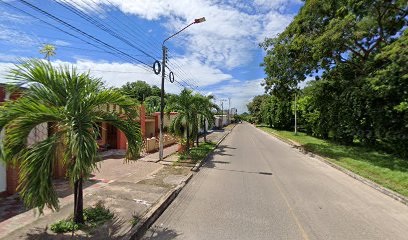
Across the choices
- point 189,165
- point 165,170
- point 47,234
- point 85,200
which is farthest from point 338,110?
point 47,234

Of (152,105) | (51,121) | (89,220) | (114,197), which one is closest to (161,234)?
(89,220)

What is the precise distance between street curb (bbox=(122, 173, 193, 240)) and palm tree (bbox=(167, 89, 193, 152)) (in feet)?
22.3

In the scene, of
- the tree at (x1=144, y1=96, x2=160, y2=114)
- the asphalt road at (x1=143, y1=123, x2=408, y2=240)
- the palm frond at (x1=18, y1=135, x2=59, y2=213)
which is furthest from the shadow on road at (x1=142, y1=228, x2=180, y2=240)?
the tree at (x1=144, y1=96, x2=160, y2=114)

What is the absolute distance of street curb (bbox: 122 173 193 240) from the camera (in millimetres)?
4688

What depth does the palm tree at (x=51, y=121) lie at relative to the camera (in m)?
3.85

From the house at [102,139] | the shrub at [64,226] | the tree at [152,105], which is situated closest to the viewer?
the shrub at [64,226]

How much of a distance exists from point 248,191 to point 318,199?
2017mm

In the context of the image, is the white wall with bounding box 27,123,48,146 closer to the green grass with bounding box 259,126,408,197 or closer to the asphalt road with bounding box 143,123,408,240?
the asphalt road with bounding box 143,123,408,240

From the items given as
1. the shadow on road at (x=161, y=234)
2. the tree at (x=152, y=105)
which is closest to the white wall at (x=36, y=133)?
the shadow on road at (x=161, y=234)

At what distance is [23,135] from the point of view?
161 inches

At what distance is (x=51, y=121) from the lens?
4.27 metres

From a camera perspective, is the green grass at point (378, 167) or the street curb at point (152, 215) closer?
the street curb at point (152, 215)

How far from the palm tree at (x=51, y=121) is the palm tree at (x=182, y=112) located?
966 centimetres

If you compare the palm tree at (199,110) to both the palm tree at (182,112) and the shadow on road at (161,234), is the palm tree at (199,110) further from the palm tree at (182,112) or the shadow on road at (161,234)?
the shadow on road at (161,234)
